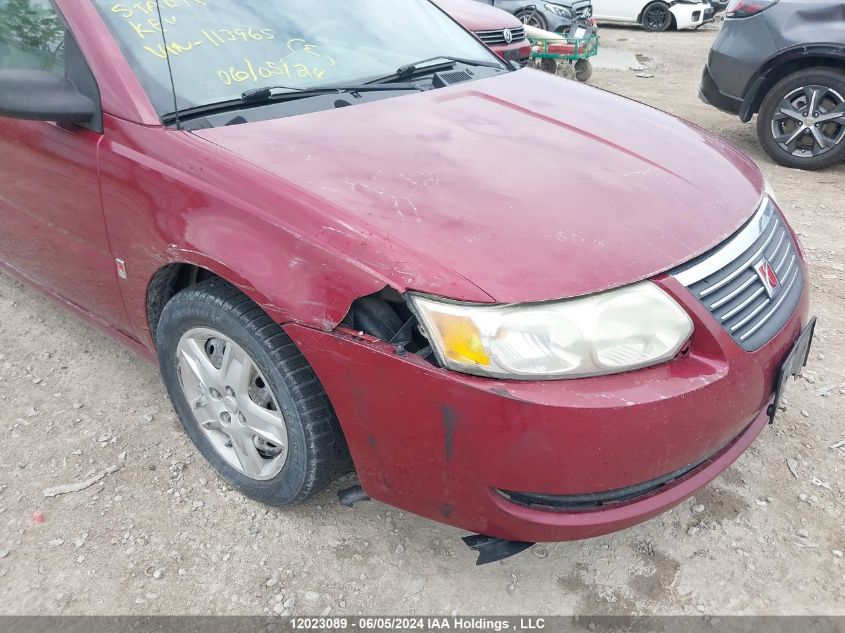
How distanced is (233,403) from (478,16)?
19.3ft

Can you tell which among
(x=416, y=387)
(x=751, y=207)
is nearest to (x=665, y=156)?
(x=751, y=207)

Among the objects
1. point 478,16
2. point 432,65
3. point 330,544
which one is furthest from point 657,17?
point 330,544

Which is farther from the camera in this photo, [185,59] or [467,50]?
[467,50]

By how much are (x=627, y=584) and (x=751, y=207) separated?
1129 mm

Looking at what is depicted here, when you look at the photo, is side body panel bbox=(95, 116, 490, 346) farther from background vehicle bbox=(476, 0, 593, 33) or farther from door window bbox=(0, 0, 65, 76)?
background vehicle bbox=(476, 0, 593, 33)

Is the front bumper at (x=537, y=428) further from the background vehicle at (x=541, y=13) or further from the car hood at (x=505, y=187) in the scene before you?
the background vehicle at (x=541, y=13)

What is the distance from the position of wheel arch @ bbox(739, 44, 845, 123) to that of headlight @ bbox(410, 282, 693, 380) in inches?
170

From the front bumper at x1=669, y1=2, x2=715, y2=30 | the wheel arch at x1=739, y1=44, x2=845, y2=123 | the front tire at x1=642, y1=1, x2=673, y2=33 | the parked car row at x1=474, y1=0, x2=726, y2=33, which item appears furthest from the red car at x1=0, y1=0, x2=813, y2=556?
the front tire at x1=642, y1=1, x2=673, y2=33

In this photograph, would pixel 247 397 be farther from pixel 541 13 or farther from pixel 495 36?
pixel 541 13

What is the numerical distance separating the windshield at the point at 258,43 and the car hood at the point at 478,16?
4268mm

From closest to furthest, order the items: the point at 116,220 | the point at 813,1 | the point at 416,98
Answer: the point at 116,220, the point at 416,98, the point at 813,1

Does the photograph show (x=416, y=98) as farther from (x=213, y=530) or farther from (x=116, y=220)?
(x=213, y=530)

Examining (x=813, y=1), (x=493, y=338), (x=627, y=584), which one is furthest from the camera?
(x=813, y=1)

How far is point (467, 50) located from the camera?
2.80 metres
